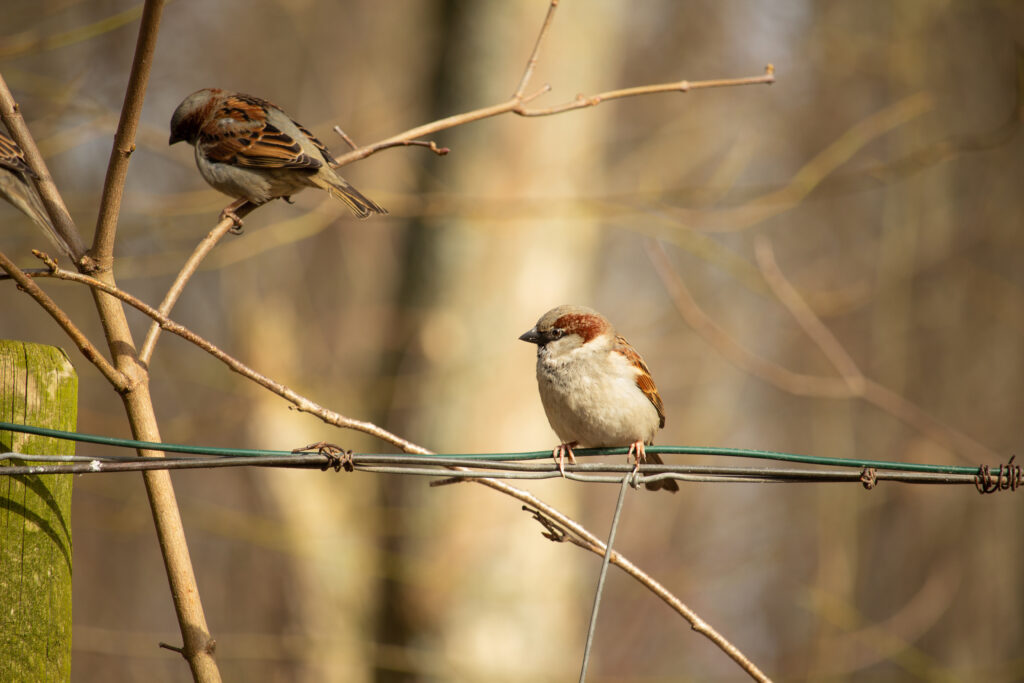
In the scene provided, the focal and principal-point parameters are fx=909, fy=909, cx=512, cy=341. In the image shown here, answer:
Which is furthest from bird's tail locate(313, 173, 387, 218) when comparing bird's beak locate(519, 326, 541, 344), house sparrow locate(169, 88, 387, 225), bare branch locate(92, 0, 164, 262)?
bare branch locate(92, 0, 164, 262)

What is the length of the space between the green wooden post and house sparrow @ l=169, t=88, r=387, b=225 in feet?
6.66

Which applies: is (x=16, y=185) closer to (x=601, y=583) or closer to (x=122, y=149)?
(x=122, y=149)

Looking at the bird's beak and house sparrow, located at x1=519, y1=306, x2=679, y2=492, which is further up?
the bird's beak

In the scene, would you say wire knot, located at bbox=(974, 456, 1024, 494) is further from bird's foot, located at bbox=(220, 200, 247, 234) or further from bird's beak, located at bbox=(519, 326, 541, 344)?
bird's foot, located at bbox=(220, 200, 247, 234)

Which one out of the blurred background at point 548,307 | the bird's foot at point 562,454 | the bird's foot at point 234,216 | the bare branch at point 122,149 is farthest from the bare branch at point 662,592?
the blurred background at point 548,307

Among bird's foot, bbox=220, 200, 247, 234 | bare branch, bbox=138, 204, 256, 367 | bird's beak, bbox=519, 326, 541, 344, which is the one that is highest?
bird's foot, bbox=220, 200, 247, 234

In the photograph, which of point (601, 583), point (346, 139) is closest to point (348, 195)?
point (346, 139)

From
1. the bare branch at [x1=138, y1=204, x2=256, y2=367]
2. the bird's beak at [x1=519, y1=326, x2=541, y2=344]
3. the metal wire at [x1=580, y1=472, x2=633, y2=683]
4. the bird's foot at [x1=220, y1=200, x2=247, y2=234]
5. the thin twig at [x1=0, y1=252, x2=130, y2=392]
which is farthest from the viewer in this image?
the bird's foot at [x1=220, y1=200, x2=247, y2=234]

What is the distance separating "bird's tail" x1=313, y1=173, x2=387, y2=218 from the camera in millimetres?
3873

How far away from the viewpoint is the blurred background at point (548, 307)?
586 cm

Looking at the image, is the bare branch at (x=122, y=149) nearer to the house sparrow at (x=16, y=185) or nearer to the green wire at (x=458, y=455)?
the green wire at (x=458, y=455)

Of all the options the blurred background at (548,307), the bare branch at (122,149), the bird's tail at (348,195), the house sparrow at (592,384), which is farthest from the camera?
the blurred background at (548,307)

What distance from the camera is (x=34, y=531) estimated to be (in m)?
1.88

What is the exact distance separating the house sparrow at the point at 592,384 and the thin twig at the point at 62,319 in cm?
145
